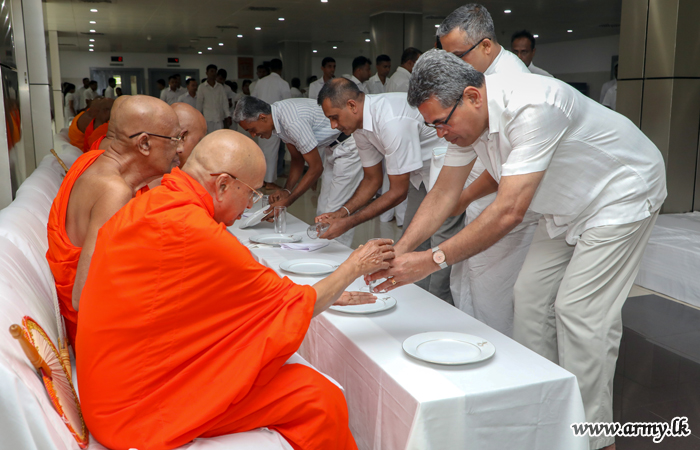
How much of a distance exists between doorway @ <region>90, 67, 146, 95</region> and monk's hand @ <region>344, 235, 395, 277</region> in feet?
70.7

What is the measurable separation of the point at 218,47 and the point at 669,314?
17.1 metres

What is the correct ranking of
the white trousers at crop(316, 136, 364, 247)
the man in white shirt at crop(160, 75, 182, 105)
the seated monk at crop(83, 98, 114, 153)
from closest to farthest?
1. the white trousers at crop(316, 136, 364, 247)
2. the seated monk at crop(83, 98, 114, 153)
3. the man in white shirt at crop(160, 75, 182, 105)

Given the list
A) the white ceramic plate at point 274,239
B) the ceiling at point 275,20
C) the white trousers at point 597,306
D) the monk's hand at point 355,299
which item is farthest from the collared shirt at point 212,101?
the white trousers at point 597,306

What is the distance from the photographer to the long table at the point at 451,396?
1.30 meters

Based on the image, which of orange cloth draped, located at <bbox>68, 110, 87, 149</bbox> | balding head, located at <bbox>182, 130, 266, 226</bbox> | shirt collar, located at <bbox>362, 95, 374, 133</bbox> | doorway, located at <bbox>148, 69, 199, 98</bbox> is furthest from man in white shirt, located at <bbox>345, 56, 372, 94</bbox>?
doorway, located at <bbox>148, 69, 199, 98</bbox>

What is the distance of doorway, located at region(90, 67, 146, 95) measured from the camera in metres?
21.2

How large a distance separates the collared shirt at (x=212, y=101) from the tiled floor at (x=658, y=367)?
9.25 metres

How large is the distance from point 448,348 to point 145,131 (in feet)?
4.29

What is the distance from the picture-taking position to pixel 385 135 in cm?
300

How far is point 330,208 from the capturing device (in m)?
4.20

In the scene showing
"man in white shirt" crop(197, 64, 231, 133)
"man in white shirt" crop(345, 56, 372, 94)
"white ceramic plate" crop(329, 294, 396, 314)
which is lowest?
"white ceramic plate" crop(329, 294, 396, 314)

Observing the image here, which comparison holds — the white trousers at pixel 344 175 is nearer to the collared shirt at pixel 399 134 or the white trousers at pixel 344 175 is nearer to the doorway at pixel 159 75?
the collared shirt at pixel 399 134

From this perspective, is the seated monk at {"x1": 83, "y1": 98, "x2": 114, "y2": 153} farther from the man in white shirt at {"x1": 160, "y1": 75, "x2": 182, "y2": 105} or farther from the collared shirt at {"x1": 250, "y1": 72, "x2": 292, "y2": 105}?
the man in white shirt at {"x1": 160, "y1": 75, "x2": 182, "y2": 105}

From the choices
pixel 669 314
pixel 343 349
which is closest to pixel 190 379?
pixel 343 349
